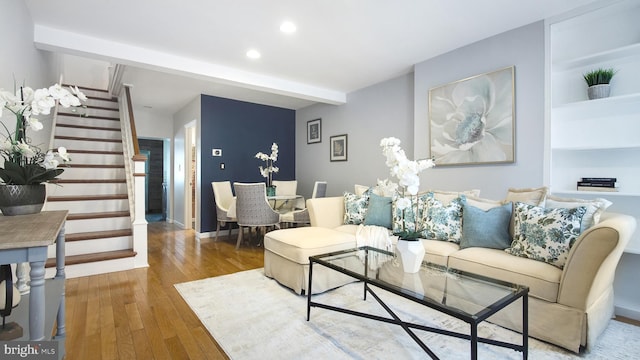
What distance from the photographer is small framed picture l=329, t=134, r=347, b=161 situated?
16.4ft

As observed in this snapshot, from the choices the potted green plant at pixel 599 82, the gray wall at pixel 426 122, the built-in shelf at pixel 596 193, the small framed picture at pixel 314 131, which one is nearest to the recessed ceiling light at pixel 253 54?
the gray wall at pixel 426 122

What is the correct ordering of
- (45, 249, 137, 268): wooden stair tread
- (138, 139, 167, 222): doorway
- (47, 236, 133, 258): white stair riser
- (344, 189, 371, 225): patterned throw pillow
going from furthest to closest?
(138, 139, 167, 222): doorway
(344, 189, 371, 225): patterned throw pillow
(47, 236, 133, 258): white stair riser
(45, 249, 137, 268): wooden stair tread

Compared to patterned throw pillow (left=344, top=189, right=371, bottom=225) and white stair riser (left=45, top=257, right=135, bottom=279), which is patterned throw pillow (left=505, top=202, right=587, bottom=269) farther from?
white stair riser (left=45, top=257, right=135, bottom=279)

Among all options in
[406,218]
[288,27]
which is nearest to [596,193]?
[406,218]

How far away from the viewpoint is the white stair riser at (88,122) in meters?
4.86

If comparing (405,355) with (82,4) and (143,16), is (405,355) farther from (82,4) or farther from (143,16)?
(82,4)

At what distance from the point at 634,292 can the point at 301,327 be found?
253cm

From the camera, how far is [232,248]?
4.36 meters

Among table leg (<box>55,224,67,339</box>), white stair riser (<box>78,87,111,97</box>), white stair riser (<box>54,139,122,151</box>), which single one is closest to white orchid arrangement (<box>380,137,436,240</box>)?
table leg (<box>55,224,67,339</box>)

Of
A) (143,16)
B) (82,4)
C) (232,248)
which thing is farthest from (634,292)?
(82,4)

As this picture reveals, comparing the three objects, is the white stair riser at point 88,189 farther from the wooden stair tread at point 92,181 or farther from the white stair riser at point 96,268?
the white stair riser at point 96,268

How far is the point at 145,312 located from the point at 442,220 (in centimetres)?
256

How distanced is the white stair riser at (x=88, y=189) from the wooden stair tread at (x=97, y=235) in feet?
2.35

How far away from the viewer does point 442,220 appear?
268 cm
